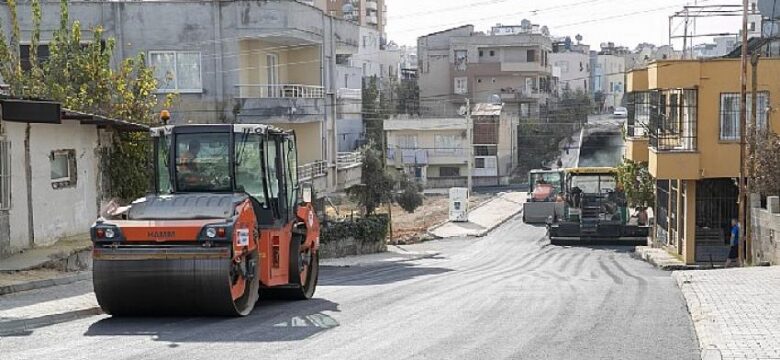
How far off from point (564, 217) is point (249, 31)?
16306mm

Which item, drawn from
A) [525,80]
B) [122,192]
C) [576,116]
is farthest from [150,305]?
[576,116]

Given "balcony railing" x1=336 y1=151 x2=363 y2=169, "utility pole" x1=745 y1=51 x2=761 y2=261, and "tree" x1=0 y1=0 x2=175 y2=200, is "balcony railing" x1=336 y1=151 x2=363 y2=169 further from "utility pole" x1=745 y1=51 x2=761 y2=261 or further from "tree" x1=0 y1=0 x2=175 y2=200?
"utility pole" x1=745 y1=51 x2=761 y2=261

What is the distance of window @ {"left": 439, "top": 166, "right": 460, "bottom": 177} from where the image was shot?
7619 centimetres

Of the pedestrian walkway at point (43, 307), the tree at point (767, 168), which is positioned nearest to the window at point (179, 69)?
the tree at point (767, 168)

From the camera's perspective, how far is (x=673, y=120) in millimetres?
32344

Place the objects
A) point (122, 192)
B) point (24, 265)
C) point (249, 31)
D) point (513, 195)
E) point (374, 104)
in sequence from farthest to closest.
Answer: point (374, 104) → point (513, 195) → point (249, 31) → point (122, 192) → point (24, 265)

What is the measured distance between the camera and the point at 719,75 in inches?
1156

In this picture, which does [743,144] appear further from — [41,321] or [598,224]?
[41,321]

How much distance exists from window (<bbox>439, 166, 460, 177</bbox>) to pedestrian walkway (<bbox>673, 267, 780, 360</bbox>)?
55.5m

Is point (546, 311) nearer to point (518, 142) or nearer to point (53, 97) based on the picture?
point (53, 97)

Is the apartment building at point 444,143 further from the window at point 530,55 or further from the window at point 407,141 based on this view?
the window at point 530,55

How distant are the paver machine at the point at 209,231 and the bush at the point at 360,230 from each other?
1926 cm

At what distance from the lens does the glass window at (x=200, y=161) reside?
1492 cm

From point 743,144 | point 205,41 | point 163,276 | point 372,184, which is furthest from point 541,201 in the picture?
point 163,276
